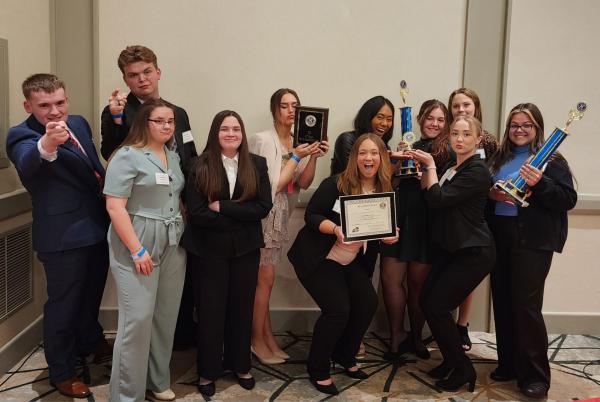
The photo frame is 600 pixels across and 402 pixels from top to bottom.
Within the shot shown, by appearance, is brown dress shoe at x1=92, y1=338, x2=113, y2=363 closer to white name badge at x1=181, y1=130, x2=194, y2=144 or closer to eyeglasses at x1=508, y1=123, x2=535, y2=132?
white name badge at x1=181, y1=130, x2=194, y2=144

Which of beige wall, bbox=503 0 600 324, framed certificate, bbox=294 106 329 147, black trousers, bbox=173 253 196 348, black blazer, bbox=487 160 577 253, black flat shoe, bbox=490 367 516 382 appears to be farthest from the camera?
beige wall, bbox=503 0 600 324

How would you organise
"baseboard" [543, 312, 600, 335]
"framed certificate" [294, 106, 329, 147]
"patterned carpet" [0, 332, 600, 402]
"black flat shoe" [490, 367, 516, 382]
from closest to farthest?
"patterned carpet" [0, 332, 600, 402], "framed certificate" [294, 106, 329, 147], "black flat shoe" [490, 367, 516, 382], "baseboard" [543, 312, 600, 335]

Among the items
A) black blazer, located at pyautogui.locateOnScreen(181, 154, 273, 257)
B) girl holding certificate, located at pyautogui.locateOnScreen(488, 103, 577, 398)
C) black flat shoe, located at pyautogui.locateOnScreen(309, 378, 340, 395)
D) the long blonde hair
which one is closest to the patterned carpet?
black flat shoe, located at pyautogui.locateOnScreen(309, 378, 340, 395)

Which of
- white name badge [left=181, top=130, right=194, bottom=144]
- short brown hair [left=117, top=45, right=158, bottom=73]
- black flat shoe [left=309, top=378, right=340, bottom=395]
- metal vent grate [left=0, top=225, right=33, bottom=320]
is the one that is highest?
short brown hair [left=117, top=45, right=158, bottom=73]

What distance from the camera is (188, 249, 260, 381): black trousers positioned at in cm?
283

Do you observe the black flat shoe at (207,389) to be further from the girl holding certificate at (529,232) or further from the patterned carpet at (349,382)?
the girl holding certificate at (529,232)

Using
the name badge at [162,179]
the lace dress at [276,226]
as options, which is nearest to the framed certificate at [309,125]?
the lace dress at [276,226]

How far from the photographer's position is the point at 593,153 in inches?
153

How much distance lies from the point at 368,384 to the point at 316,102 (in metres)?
1.87

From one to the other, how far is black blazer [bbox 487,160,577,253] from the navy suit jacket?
90.3 inches

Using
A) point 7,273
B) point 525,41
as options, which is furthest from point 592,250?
point 7,273

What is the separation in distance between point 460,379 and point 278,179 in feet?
5.01

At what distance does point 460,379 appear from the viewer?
3010 millimetres

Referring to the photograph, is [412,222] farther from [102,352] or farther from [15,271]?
[15,271]
